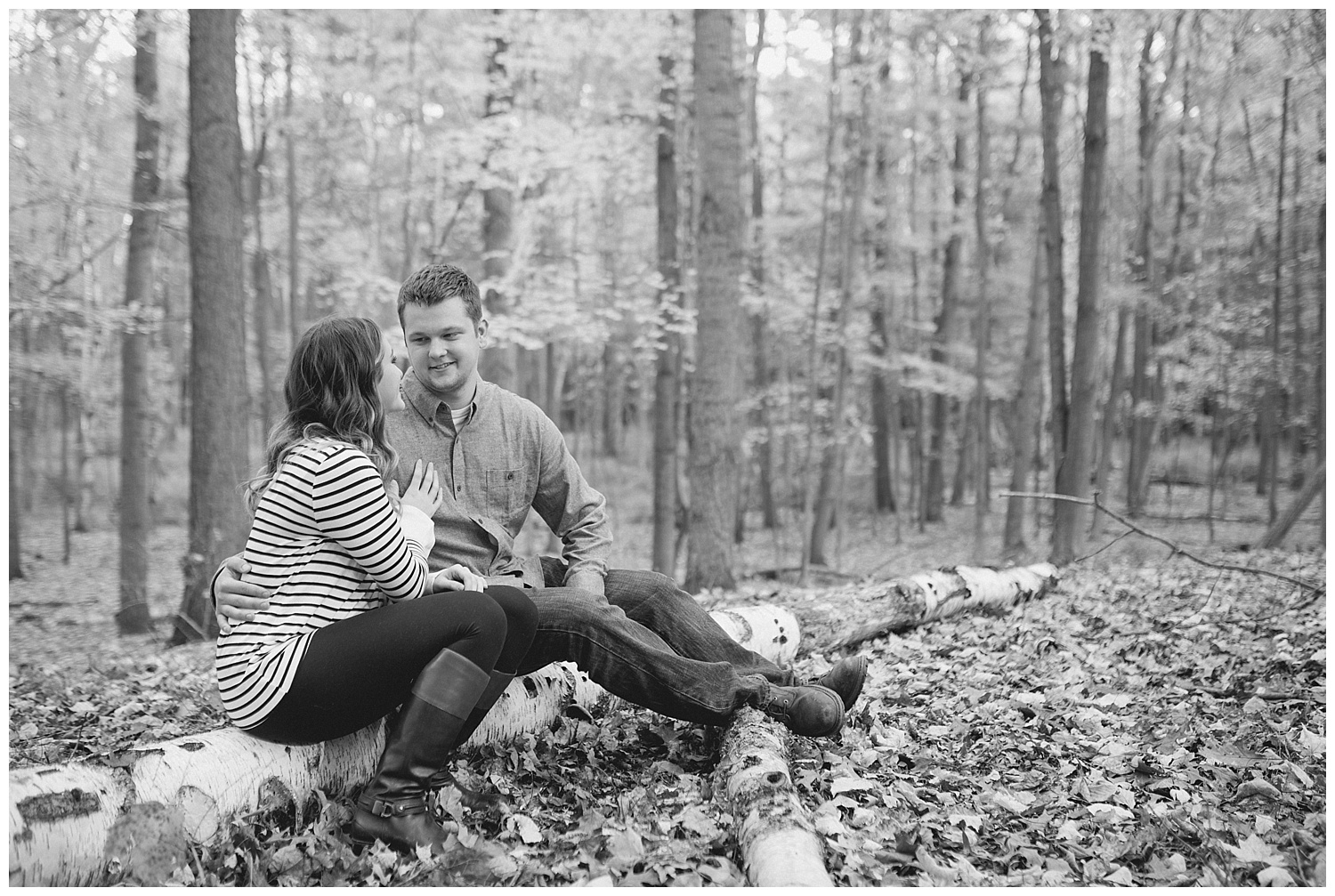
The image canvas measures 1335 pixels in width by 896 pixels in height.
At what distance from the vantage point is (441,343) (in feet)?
10.6

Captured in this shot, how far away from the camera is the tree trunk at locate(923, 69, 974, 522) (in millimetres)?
16750

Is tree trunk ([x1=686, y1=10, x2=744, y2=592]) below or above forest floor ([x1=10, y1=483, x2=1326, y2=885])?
above

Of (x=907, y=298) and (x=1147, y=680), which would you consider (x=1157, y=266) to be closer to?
→ (x=907, y=298)

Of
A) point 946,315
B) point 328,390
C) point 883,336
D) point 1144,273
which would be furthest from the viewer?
point 946,315

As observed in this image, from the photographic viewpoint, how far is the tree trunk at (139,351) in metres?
9.35

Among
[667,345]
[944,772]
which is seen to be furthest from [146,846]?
[667,345]

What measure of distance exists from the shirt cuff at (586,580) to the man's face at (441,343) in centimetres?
81

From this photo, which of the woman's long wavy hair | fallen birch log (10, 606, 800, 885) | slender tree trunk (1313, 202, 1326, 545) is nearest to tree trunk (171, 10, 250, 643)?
fallen birch log (10, 606, 800, 885)

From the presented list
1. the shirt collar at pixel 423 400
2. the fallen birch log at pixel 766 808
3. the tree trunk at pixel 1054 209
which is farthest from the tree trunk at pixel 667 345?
the fallen birch log at pixel 766 808

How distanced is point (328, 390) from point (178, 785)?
1.10 m

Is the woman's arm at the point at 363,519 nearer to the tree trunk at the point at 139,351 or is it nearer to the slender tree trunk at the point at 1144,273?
the tree trunk at the point at 139,351

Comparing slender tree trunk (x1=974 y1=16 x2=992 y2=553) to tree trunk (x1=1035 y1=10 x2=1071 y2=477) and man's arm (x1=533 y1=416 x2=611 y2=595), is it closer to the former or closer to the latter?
tree trunk (x1=1035 y1=10 x2=1071 y2=477)

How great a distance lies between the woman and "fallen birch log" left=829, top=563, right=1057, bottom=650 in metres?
2.59

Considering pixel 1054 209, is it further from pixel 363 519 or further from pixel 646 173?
pixel 363 519
